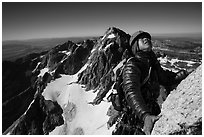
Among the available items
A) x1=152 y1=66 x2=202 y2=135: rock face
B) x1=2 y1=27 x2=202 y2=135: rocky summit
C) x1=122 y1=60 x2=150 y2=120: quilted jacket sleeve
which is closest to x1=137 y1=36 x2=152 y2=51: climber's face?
x1=122 y1=60 x2=150 y2=120: quilted jacket sleeve

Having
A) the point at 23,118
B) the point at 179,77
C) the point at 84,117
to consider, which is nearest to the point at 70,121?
the point at 84,117

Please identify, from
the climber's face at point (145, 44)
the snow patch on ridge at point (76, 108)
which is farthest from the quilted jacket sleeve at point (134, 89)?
the snow patch on ridge at point (76, 108)

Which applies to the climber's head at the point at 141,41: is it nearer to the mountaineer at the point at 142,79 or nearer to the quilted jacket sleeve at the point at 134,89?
the mountaineer at the point at 142,79

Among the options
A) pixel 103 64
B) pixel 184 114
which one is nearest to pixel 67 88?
pixel 103 64

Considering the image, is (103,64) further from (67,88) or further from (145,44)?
(145,44)

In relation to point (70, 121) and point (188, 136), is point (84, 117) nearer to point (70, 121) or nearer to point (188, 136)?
point (70, 121)
